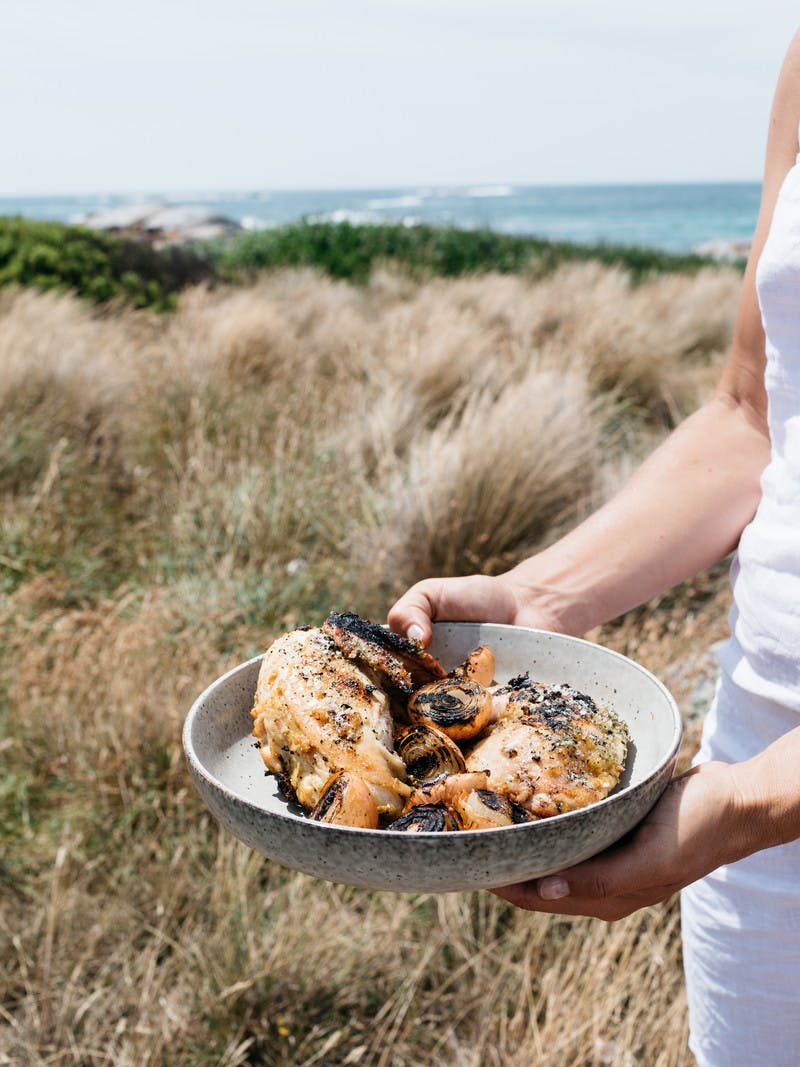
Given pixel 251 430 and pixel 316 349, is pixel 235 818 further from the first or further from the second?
pixel 316 349

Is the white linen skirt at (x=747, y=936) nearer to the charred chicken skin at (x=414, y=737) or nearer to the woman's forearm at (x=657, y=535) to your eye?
the woman's forearm at (x=657, y=535)

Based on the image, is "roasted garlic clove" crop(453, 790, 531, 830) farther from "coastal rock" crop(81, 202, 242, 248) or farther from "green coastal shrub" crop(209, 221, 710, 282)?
"coastal rock" crop(81, 202, 242, 248)

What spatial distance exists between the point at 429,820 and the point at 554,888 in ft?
0.79

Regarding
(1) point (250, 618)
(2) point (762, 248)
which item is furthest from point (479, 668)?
(1) point (250, 618)

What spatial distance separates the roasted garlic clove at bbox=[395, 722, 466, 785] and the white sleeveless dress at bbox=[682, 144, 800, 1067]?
520mm

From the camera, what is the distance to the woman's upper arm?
1.51 metres

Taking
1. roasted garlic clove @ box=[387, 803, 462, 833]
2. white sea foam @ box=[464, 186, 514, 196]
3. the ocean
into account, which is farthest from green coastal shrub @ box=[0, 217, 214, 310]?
white sea foam @ box=[464, 186, 514, 196]

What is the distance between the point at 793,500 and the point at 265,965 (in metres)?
1.86

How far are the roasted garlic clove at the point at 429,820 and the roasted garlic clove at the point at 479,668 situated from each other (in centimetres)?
27

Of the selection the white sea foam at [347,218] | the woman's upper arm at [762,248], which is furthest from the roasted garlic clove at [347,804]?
the white sea foam at [347,218]

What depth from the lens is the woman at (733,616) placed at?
48.0 inches

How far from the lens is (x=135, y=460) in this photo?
6.12 m

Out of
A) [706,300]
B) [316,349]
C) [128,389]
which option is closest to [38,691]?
[128,389]

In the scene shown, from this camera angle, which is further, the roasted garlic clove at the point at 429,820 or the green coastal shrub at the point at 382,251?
the green coastal shrub at the point at 382,251
